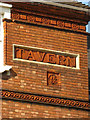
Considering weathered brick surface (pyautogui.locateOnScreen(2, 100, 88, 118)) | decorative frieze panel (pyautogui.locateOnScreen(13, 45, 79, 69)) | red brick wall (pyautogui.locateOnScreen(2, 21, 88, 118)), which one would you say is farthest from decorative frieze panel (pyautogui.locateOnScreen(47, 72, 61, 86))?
weathered brick surface (pyautogui.locateOnScreen(2, 100, 88, 118))

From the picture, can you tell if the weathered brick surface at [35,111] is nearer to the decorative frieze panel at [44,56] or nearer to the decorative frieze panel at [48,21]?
the decorative frieze panel at [44,56]

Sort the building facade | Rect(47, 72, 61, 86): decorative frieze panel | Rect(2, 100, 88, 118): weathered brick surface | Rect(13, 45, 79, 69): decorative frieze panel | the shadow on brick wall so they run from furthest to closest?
Rect(47, 72, 61, 86): decorative frieze panel
Rect(13, 45, 79, 69): decorative frieze panel
the building facade
the shadow on brick wall
Rect(2, 100, 88, 118): weathered brick surface

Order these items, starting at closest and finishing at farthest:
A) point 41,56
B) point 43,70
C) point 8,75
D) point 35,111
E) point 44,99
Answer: point 8,75 → point 35,111 → point 44,99 → point 43,70 → point 41,56

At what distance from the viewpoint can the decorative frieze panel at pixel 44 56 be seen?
863 inches

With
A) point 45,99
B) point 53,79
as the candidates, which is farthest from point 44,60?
point 45,99

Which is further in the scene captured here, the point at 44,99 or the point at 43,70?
the point at 43,70

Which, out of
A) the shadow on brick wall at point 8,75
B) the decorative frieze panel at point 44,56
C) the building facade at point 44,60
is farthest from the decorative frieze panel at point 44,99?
the decorative frieze panel at point 44,56

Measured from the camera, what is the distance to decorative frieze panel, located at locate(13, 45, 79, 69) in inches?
863

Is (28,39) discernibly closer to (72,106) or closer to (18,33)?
(18,33)

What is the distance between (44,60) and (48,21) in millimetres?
1750

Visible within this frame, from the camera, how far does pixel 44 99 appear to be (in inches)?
854

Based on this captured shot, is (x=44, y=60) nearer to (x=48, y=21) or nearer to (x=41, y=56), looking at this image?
(x=41, y=56)

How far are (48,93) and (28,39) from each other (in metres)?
2.38

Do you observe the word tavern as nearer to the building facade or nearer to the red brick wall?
the building facade
